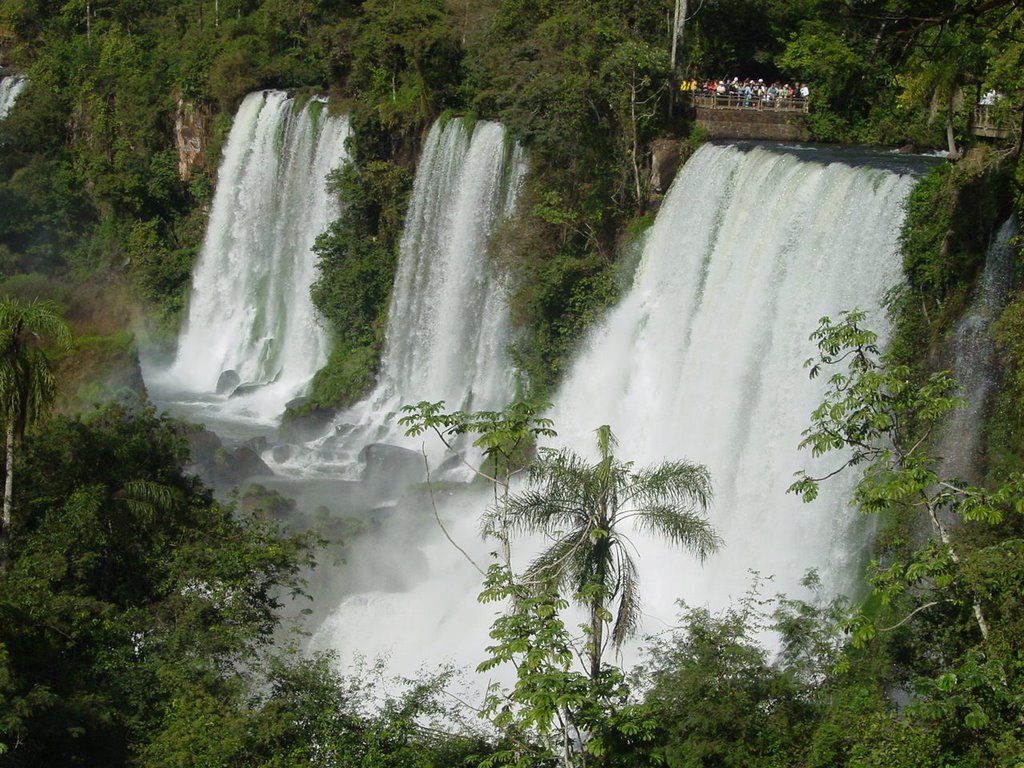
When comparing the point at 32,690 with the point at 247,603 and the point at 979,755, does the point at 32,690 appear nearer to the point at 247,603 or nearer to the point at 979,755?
the point at 247,603

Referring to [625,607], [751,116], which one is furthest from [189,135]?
[625,607]

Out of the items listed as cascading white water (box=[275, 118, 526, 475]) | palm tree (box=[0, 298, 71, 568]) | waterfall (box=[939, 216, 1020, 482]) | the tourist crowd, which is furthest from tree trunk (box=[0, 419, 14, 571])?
the tourist crowd

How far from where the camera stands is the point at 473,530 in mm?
22812

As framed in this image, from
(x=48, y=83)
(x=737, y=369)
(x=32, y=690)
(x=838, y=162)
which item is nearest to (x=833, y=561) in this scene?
(x=737, y=369)

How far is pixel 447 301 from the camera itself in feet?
98.6

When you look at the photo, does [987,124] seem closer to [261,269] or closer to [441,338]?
[441,338]

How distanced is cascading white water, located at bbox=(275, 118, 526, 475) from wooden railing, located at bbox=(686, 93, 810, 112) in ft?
14.0

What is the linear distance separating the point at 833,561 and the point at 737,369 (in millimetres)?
4128

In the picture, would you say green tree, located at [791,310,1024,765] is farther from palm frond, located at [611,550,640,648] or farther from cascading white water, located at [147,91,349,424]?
cascading white water, located at [147,91,349,424]

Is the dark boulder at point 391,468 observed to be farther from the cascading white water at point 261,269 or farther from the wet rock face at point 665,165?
the wet rock face at point 665,165

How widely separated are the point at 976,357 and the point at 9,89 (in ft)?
139

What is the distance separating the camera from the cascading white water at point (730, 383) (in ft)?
61.1

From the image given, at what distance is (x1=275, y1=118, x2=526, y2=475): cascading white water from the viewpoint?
2838 cm

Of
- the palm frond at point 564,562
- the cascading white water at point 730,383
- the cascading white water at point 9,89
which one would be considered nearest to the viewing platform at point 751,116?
the cascading white water at point 730,383
